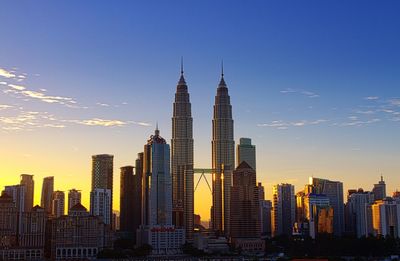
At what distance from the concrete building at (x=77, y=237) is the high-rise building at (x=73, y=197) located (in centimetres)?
2633

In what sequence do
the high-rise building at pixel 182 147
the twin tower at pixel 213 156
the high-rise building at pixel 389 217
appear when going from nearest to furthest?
the high-rise building at pixel 389 217 → the twin tower at pixel 213 156 → the high-rise building at pixel 182 147

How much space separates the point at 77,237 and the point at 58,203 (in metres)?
33.6

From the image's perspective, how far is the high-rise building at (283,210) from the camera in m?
133

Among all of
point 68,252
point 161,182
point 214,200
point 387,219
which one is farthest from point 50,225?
point 387,219

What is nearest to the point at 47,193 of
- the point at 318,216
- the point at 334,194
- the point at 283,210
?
the point at 283,210

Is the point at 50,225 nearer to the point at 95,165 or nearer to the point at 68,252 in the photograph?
the point at 68,252

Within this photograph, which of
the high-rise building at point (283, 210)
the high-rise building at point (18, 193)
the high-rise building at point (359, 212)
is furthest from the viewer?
the high-rise building at point (283, 210)

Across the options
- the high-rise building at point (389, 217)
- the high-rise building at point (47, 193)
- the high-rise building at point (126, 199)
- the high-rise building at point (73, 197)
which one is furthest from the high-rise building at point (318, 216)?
the high-rise building at point (47, 193)

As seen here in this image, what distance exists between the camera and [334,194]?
132 meters

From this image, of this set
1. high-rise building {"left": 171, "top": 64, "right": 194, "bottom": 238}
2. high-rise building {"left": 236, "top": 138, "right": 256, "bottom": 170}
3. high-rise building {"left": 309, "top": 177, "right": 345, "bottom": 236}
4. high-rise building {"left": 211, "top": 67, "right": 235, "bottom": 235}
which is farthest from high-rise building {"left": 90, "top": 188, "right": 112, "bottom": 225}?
high-rise building {"left": 309, "top": 177, "right": 345, "bottom": 236}

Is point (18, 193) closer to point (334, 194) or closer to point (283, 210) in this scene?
point (283, 210)

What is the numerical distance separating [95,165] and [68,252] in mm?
33779

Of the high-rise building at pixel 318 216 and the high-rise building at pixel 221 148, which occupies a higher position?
the high-rise building at pixel 221 148

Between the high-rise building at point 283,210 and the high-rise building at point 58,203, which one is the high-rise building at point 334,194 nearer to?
the high-rise building at point 283,210
